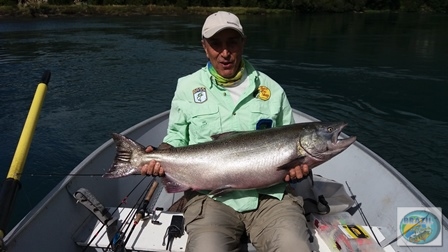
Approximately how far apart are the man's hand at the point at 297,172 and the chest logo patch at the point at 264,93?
824 millimetres

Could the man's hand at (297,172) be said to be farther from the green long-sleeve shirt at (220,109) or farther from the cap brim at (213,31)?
the cap brim at (213,31)

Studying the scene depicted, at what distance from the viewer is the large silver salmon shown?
358 centimetres

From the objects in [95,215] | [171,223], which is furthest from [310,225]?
[95,215]

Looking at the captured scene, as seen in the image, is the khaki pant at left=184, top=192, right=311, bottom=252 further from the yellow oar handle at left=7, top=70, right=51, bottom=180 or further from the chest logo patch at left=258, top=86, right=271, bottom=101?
the yellow oar handle at left=7, top=70, right=51, bottom=180

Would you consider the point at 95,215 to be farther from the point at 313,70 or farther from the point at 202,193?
the point at 313,70

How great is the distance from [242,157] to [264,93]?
0.78 metres

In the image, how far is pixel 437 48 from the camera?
2400 cm

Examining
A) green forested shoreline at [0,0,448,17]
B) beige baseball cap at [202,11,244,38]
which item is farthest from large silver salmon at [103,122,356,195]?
green forested shoreline at [0,0,448,17]

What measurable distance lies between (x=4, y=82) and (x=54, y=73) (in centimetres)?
231

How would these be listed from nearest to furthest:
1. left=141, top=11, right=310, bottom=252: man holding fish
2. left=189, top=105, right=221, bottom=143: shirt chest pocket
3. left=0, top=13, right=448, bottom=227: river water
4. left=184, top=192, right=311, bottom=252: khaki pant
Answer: left=184, top=192, right=311, bottom=252: khaki pant < left=141, top=11, right=310, bottom=252: man holding fish < left=189, top=105, right=221, bottom=143: shirt chest pocket < left=0, top=13, right=448, bottom=227: river water

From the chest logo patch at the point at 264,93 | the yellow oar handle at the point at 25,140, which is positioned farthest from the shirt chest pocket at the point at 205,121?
the yellow oar handle at the point at 25,140

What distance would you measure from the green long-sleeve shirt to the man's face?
188 millimetres

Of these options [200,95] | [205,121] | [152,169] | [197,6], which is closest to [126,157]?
[152,169]

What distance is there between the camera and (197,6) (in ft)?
234
